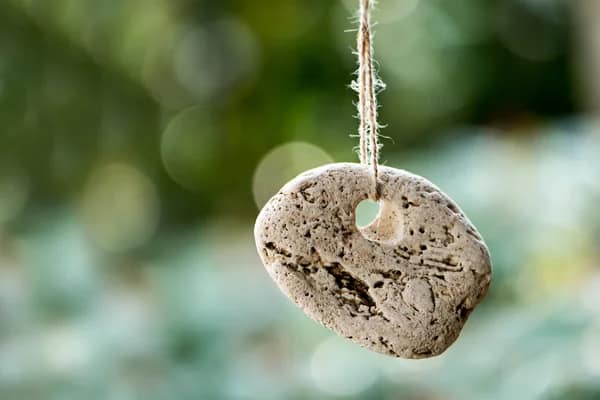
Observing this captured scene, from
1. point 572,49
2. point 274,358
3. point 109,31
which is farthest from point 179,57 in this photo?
point 572,49

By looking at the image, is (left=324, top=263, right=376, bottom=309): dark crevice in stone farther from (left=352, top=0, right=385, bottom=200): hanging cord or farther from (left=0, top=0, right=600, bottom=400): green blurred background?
(left=0, top=0, right=600, bottom=400): green blurred background

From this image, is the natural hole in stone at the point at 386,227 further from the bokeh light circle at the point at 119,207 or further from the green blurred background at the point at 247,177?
the bokeh light circle at the point at 119,207

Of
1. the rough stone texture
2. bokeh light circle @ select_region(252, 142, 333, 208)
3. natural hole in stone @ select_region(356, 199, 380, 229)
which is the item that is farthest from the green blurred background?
the rough stone texture

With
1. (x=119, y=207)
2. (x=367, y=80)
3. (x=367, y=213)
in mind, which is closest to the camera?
(x=367, y=80)

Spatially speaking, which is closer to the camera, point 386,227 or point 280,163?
point 386,227

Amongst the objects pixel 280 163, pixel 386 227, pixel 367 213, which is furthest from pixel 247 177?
pixel 386 227

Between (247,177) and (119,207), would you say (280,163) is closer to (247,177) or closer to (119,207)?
(247,177)

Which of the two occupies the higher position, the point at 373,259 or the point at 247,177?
the point at 247,177

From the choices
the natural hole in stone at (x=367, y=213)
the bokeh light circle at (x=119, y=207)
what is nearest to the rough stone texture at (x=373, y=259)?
the natural hole in stone at (x=367, y=213)
